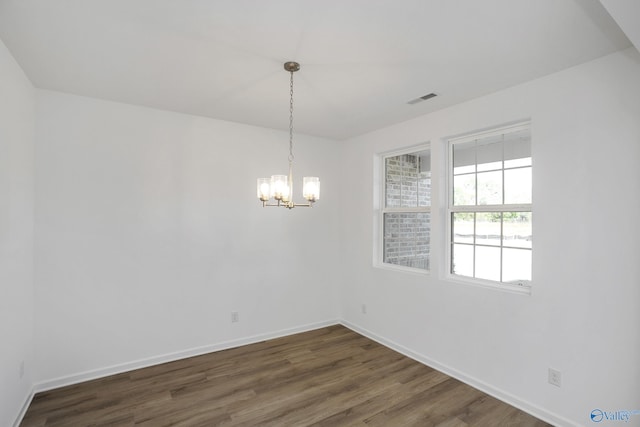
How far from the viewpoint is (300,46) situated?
214 cm

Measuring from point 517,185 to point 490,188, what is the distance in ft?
0.79

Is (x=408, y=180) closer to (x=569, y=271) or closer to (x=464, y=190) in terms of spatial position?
(x=464, y=190)

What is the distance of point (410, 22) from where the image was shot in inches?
73.6

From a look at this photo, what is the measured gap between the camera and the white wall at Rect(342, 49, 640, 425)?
2113 mm

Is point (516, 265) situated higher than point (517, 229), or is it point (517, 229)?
point (517, 229)

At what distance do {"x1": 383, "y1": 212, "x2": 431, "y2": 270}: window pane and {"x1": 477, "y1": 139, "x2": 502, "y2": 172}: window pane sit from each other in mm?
795

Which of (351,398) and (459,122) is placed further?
(459,122)

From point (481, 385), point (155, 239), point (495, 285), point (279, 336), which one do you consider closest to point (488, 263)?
point (495, 285)

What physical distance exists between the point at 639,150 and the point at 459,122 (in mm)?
1356

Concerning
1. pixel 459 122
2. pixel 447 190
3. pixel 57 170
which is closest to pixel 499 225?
pixel 447 190

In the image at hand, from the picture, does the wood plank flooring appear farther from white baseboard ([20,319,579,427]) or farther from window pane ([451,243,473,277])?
window pane ([451,243,473,277])

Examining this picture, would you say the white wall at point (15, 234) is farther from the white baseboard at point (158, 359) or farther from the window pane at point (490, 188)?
the window pane at point (490, 188)

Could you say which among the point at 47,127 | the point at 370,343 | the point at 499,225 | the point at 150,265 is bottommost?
the point at 370,343

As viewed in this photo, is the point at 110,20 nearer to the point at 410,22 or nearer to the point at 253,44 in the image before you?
the point at 253,44
